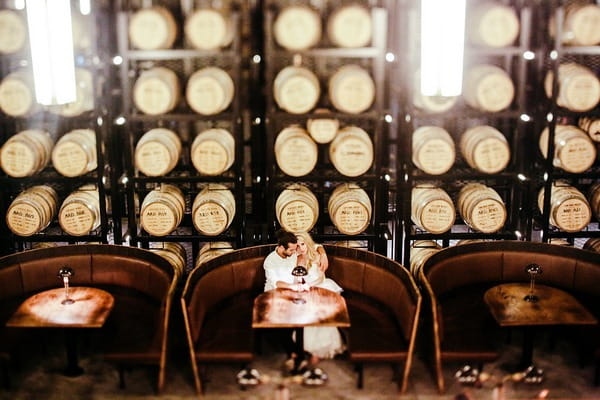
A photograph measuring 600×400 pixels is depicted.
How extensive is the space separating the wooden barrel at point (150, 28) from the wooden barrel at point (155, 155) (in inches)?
28.6

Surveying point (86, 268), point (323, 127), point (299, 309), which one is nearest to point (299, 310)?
point (299, 309)

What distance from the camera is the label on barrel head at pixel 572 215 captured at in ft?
19.5

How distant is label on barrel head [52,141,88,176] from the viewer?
5.75 metres

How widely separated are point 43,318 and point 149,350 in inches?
28.0

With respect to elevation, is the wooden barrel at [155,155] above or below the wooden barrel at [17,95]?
below

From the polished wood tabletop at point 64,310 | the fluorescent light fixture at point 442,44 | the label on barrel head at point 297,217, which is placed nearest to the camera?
the fluorescent light fixture at point 442,44

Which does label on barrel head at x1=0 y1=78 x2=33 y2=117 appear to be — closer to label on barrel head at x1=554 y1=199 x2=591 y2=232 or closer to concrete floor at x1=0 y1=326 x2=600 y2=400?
concrete floor at x1=0 y1=326 x2=600 y2=400

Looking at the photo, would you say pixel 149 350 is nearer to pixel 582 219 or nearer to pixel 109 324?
pixel 109 324

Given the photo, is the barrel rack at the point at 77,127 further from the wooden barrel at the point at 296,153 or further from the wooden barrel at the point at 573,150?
the wooden barrel at the point at 573,150

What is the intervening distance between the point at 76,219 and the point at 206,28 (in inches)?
74.3

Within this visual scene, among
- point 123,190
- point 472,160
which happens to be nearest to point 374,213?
point 472,160

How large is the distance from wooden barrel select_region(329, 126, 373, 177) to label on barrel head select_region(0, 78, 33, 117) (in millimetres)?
2443

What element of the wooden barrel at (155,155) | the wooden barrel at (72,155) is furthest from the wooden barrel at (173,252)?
the wooden barrel at (72,155)

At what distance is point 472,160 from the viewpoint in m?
5.82
